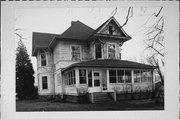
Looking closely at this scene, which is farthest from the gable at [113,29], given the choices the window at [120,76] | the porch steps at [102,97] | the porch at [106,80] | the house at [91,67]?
the porch steps at [102,97]

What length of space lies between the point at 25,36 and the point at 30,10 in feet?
2.13

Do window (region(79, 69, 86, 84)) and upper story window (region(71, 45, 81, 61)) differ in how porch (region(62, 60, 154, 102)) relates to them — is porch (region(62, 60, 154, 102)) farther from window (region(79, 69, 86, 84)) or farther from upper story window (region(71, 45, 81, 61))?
upper story window (region(71, 45, 81, 61))

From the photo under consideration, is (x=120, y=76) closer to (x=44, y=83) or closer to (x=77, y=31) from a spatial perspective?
(x=77, y=31)

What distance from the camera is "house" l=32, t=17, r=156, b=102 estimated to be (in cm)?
496

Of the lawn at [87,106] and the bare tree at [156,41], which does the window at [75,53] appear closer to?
the lawn at [87,106]

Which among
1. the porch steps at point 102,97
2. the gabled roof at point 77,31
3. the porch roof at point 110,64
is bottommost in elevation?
the porch steps at point 102,97

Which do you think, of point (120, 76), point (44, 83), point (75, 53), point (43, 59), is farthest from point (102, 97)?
point (43, 59)

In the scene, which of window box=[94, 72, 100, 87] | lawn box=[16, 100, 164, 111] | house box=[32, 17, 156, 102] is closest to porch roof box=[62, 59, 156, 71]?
house box=[32, 17, 156, 102]

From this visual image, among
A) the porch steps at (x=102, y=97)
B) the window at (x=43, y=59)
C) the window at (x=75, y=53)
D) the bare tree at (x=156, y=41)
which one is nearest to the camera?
the bare tree at (x=156, y=41)

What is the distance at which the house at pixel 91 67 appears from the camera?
16.3ft

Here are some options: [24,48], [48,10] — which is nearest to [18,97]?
[24,48]

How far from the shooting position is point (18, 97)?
4.85 meters

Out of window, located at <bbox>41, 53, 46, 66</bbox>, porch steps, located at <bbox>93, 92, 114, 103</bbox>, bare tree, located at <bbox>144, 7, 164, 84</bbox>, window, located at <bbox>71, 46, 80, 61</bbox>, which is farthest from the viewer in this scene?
window, located at <bbox>41, 53, 46, 66</bbox>

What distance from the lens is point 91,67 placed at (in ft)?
16.5
